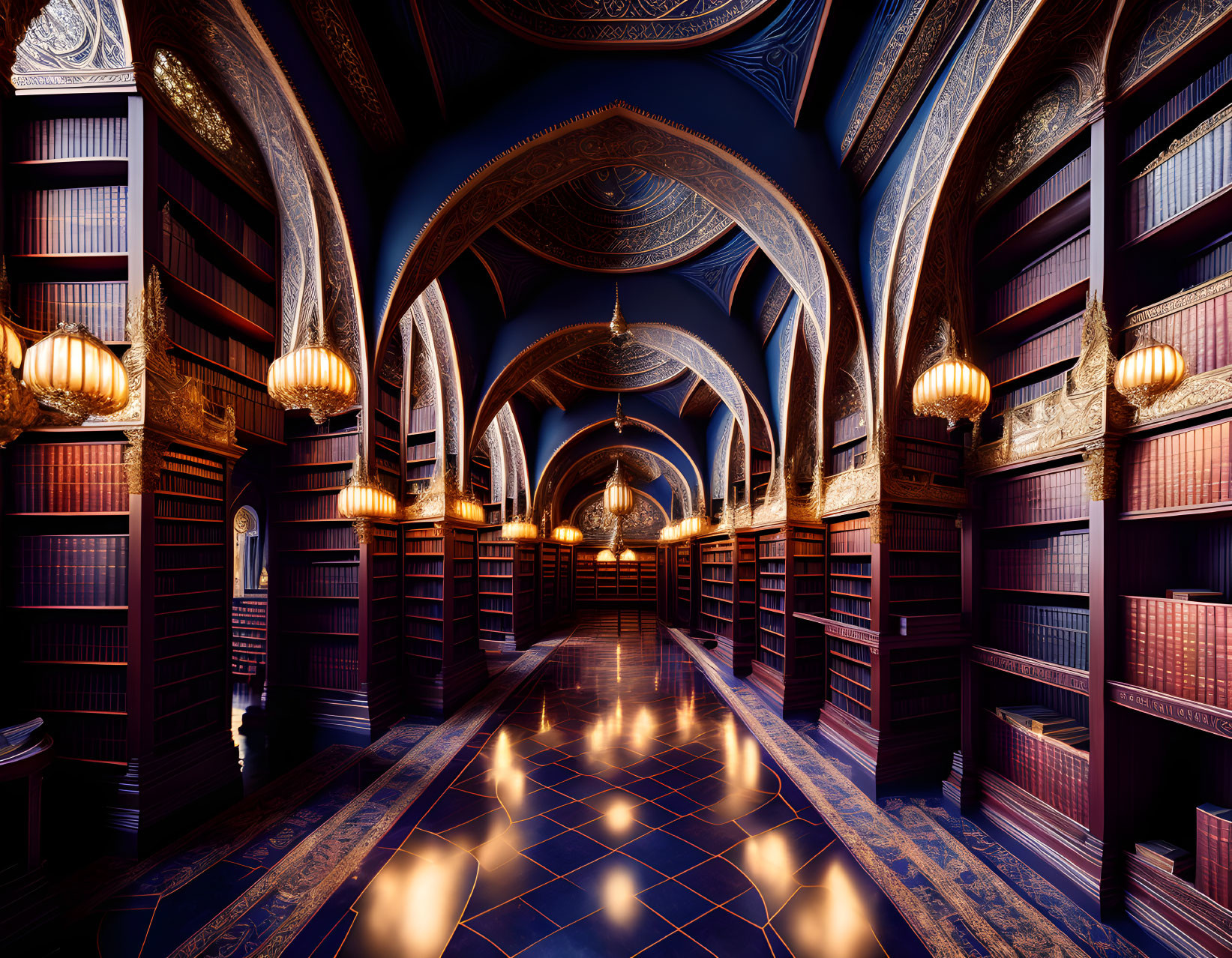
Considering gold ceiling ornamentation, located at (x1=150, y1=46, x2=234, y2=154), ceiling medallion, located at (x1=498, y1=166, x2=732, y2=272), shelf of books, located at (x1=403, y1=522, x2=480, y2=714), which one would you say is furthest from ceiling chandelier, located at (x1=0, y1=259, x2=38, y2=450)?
ceiling medallion, located at (x1=498, y1=166, x2=732, y2=272)

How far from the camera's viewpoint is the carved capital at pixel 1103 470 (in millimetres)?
3432

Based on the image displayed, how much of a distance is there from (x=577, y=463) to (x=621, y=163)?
35.0 ft

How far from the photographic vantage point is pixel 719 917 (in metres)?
3.14

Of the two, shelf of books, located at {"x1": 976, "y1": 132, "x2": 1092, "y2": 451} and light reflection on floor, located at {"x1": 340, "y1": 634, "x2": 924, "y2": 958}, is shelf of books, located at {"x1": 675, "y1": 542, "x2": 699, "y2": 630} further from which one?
shelf of books, located at {"x1": 976, "y1": 132, "x2": 1092, "y2": 451}

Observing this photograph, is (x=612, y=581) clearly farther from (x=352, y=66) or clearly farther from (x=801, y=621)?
(x=352, y=66)

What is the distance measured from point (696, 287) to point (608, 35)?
4313 millimetres

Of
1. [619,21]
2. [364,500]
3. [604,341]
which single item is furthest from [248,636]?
[619,21]

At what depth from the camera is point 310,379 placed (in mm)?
3859

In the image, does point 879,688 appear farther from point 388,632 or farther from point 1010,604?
point 388,632

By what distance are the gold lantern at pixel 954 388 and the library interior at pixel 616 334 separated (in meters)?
0.04

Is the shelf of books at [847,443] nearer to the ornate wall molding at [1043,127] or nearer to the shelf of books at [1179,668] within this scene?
the ornate wall molding at [1043,127]

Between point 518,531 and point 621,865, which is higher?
point 518,531

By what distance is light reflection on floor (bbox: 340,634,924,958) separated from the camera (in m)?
2.97

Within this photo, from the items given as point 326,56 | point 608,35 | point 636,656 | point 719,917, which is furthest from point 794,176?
point 636,656
